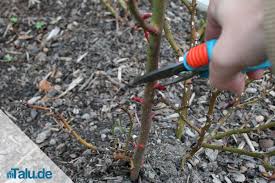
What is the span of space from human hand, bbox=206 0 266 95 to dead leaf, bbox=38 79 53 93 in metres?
1.03

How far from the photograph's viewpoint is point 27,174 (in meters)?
1.37

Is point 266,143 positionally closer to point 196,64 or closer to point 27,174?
point 196,64

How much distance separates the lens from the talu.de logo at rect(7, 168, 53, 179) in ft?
4.47

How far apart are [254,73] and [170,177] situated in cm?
56

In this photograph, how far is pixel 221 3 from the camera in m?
0.79

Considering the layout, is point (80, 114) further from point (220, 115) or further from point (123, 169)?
point (220, 115)

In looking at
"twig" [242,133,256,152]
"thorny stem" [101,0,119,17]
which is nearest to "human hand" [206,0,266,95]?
"twig" [242,133,256,152]

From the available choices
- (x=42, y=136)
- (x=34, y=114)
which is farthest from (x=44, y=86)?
(x=42, y=136)

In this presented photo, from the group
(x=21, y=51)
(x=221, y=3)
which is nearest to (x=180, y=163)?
(x=221, y=3)

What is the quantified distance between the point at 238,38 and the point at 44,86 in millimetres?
1123

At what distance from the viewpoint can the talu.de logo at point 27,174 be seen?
136cm

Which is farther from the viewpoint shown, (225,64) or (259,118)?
(259,118)

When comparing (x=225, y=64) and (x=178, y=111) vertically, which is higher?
(x=225, y=64)

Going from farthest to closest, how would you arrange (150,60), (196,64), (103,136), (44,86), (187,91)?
(44,86) < (103,136) < (187,91) < (150,60) < (196,64)
